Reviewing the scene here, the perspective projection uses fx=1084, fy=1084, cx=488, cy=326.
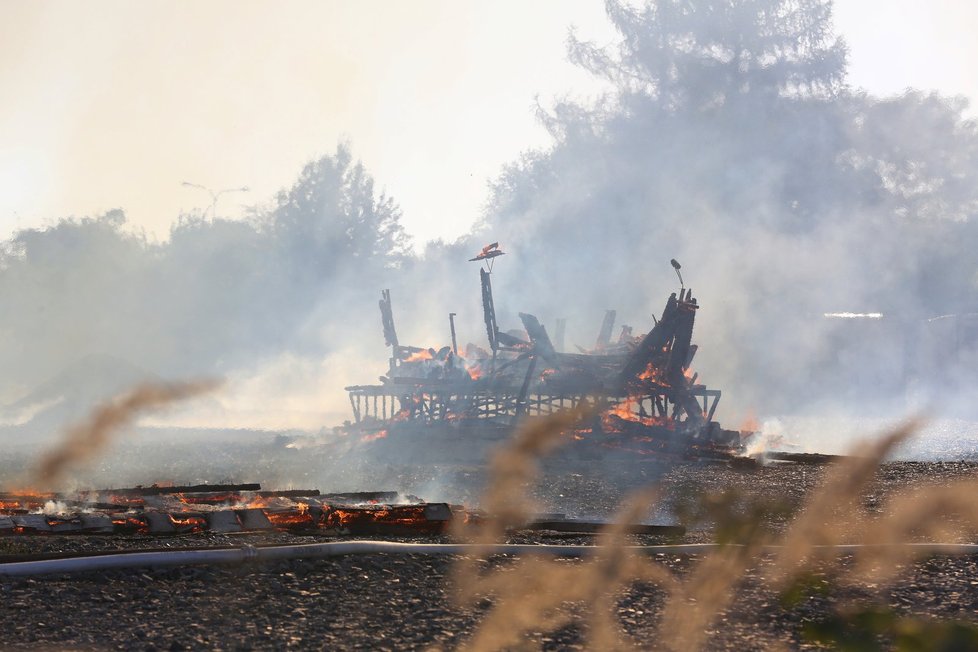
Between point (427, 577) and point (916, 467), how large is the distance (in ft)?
68.3

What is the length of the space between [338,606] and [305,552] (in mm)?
1654

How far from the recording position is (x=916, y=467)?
2822 cm

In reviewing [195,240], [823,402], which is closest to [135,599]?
[823,402]

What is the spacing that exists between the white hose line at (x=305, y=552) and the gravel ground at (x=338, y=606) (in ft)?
0.47

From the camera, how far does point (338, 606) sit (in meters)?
9.83

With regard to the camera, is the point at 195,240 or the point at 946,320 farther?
the point at 195,240

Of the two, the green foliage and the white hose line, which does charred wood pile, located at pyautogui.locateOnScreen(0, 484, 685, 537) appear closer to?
the white hose line

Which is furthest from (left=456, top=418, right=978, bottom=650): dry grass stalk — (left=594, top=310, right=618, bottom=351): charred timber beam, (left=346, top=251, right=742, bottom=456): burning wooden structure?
(left=594, top=310, right=618, bottom=351): charred timber beam

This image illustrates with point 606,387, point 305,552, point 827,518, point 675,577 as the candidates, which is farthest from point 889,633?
point 606,387

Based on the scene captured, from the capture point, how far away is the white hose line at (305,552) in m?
10.6

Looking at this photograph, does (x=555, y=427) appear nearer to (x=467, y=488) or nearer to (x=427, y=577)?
(x=467, y=488)

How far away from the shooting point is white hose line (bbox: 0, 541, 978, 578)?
34.7 ft

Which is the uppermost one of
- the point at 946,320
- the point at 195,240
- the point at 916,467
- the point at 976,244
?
the point at 195,240

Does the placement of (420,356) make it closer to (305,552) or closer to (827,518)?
(827,518)
